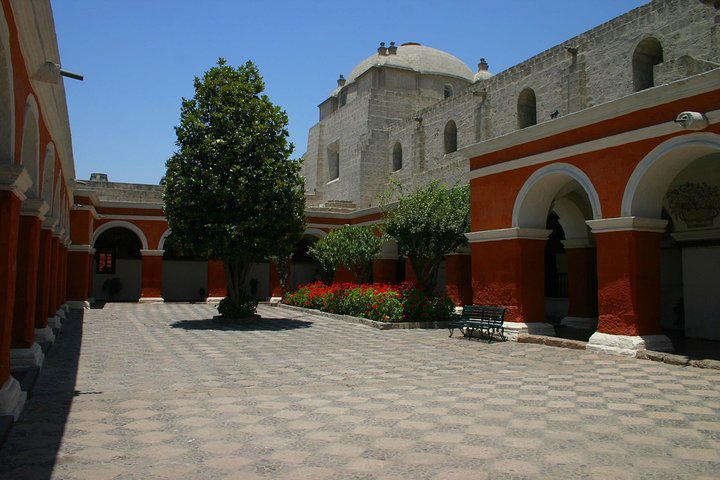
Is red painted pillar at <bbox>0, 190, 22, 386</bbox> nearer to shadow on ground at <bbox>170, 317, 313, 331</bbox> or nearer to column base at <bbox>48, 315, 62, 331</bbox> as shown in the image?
column base at <bbox>48, 315, 62, 331</bbox>

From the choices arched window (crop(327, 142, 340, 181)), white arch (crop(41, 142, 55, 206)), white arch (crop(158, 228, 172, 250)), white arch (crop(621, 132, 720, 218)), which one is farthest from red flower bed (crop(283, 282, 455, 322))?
arched window (crop(327, 142, 340, 181))

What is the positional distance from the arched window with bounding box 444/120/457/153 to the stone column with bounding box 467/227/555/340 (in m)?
11.6

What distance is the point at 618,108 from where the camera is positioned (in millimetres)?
10062

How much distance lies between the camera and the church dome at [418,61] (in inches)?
1144

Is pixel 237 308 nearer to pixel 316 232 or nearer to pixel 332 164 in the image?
pixel 316 232

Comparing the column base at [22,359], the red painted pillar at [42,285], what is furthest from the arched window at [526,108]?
the column base at [22,359]

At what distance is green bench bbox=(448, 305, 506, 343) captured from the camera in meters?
11.7

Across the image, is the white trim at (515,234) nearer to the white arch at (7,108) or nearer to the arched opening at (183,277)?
the white arch at (7,108)

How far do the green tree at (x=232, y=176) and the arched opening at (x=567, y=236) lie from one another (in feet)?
20.3

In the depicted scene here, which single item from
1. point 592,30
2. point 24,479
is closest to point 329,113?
point 592,30

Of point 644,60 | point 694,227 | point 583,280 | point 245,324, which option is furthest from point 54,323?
point 644,60

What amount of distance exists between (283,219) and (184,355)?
582 cm

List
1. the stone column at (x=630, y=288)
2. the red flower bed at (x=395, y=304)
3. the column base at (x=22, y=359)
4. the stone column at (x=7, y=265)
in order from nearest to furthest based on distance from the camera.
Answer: the stone column at (x=7, y=265), the column base at (x=22, y=359), the stone column at (x=630, y=288), the red flower bed at (x=395, y=304)

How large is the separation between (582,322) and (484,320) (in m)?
3.32
